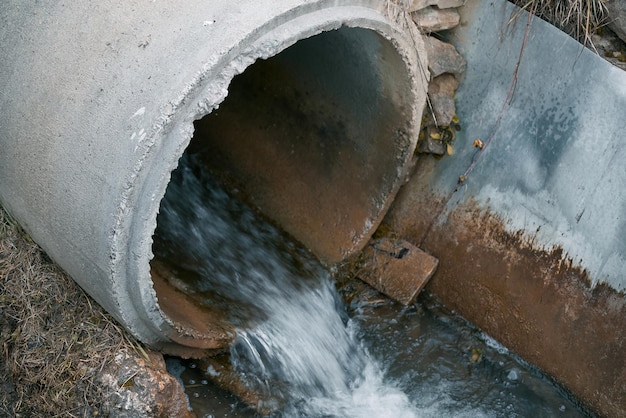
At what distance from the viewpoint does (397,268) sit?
4449 mm

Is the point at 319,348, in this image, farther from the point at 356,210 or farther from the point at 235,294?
the point at 356,210

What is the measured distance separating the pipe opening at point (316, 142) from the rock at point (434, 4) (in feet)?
0.70

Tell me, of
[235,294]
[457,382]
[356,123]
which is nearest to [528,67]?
[356,123]

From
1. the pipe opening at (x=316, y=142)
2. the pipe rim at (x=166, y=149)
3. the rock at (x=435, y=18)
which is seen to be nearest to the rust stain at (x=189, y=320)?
the pipe opening at (x=316, y=142)

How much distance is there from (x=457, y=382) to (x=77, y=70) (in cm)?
239

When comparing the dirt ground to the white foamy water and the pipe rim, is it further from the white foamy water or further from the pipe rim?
the white foamy water

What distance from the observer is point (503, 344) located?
4234 millimetres

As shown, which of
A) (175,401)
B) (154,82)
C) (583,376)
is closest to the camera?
(154,82)

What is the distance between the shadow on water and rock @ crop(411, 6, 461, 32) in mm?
1469

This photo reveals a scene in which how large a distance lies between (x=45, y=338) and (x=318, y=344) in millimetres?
1394

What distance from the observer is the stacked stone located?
398 cm

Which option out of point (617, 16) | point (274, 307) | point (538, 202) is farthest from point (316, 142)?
point (617, 16)

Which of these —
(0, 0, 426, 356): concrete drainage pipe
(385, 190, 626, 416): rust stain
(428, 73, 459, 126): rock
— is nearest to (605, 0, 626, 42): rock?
(428, 73, 459, 126): rock

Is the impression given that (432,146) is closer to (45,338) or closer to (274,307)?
(274,307)
